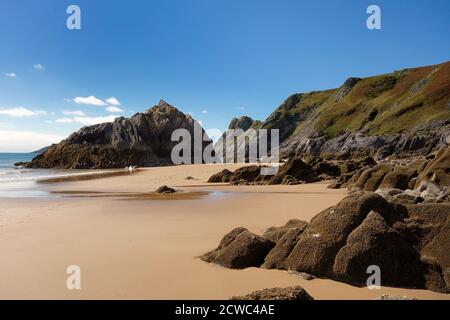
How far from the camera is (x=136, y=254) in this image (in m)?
8.37

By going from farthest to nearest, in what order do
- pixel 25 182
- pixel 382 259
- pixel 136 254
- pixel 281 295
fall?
1. pixel 25 182
2. pixel 136 254
3. pixel 382 259
4. pixel 281 295

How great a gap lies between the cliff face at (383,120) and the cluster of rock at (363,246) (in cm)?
5613

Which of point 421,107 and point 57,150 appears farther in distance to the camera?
point 57,150

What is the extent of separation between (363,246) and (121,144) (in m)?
85.1

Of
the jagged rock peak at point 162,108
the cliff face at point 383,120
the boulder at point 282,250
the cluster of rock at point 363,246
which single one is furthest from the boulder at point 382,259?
the jagged rock peak at point 162,108

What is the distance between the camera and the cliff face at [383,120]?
64.5 metres

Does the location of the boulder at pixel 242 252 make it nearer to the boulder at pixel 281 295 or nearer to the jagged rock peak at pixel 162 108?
the boulder at pixel 281 295

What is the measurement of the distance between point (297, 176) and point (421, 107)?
207 ft

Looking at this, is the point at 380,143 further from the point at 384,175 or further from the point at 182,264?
the point at 182,264

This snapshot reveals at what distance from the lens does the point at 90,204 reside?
1836 cm

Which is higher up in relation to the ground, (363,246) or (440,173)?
(440,173)

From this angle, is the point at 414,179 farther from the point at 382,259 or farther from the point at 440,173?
the point at 382,259

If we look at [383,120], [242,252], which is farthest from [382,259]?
[383,120]

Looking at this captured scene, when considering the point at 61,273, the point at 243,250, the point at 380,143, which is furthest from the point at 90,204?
the point at 380,143
